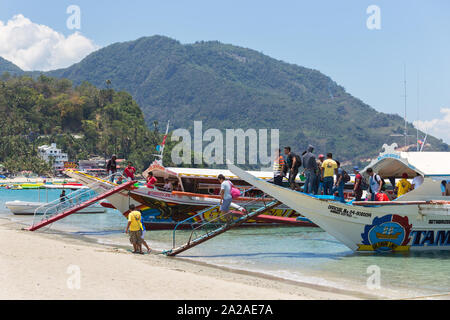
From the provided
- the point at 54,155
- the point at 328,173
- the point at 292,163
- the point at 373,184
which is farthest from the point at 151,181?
the point at 54,155

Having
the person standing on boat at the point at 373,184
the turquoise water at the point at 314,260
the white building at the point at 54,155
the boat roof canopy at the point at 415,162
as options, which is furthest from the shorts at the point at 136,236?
the white building at the point at 54,155

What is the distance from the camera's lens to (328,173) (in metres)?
16.1

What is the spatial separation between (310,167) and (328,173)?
0.89 m

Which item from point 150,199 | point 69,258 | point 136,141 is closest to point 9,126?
point 136,141

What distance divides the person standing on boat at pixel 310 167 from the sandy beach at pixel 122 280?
4.01m

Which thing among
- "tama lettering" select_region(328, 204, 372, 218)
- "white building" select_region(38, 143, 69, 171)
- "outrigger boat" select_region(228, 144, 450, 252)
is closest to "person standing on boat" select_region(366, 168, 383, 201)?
"outrigger boat" select_region(228, 144, 450, 252)

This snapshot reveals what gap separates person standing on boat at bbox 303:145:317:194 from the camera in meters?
15.4

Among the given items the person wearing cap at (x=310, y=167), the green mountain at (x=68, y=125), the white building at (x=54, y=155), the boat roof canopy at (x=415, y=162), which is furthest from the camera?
the green mountain at (x=68, y=125)

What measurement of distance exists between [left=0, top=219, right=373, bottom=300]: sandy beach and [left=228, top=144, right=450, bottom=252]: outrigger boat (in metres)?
3.31

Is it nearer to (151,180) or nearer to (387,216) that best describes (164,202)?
(151,180)

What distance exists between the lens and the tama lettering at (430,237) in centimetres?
1559

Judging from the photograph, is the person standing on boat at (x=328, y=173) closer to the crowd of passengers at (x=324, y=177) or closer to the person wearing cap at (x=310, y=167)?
the crowd of passengers at (x=324, y=177)
